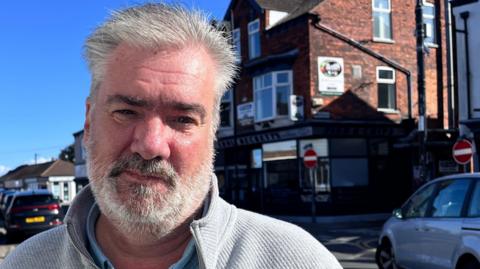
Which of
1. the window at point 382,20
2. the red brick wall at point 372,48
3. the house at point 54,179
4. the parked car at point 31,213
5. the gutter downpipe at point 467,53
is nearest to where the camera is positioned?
the parked car at point 31,213

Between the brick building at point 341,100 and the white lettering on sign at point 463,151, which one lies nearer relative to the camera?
the white lettering on sign at point 463,151

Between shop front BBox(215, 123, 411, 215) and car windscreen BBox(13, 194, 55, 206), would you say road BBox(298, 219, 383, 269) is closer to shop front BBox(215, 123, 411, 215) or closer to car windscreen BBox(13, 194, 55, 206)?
shop front BBox(215, 123, 411, 215)

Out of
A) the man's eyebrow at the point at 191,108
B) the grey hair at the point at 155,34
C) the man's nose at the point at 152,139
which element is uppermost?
the grey hair at the point at 155,34

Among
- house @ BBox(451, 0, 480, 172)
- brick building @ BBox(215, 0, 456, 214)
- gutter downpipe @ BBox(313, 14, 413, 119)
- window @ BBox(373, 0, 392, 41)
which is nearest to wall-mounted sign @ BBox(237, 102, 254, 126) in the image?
brick building @ BBox(215, 0, 456, 214)

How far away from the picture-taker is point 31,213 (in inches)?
667

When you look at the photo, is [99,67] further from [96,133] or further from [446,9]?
[446,9]

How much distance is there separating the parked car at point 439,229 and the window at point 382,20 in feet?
48.8

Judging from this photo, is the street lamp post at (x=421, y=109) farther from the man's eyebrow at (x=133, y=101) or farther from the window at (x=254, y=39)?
the man's eyebrow at (x=133, y=101)

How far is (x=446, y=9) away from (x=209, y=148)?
23310 millimetres

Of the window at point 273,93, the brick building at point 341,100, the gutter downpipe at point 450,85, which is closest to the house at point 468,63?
the brick building at point 341,100

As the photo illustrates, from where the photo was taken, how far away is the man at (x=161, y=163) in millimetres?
1729

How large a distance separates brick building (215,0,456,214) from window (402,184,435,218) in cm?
1189

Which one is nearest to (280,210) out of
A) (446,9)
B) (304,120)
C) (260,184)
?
(260,184)

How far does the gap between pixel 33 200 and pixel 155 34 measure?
55.7ft
